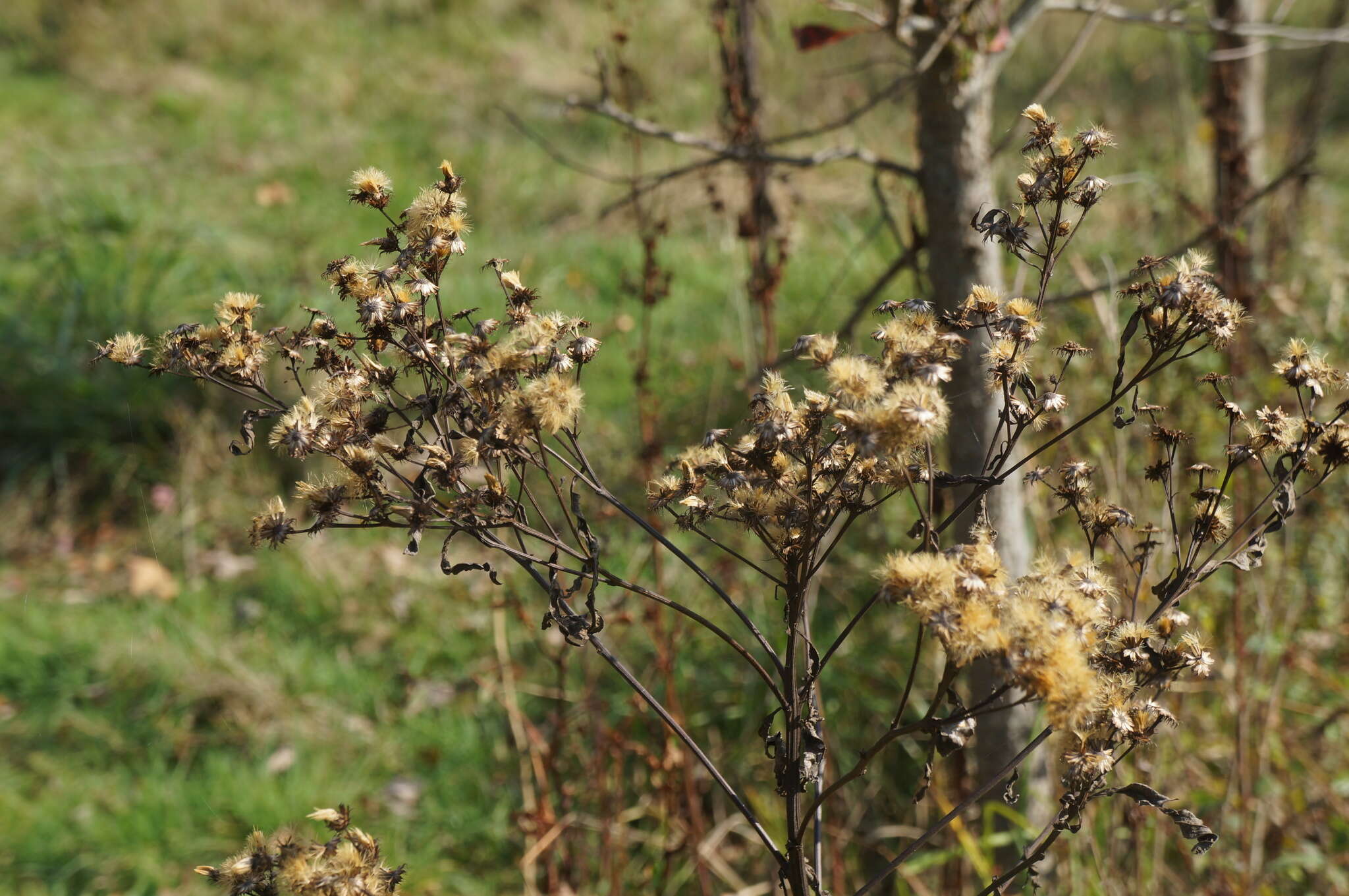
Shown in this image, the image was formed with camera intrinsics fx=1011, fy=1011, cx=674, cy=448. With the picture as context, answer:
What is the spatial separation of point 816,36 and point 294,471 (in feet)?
10.2

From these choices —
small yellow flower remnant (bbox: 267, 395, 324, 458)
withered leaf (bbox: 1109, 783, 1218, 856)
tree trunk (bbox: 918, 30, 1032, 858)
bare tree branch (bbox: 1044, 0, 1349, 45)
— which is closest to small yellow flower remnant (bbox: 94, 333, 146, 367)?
small yellow flower remnant (bbox: 267, 395, 324, 458)

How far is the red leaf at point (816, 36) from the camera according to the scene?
215cm

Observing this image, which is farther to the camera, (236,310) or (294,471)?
(294,471)

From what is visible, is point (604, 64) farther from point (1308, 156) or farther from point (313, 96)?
point (313, 96)

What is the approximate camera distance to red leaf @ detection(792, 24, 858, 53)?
84.5 inches

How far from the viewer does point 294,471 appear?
14.5 feet

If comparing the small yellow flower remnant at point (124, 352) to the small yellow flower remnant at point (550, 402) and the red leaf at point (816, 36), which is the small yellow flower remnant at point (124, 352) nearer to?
the small yellow flower remnant at point (550, 402)

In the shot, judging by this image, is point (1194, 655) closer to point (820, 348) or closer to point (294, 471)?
point (820, 348)

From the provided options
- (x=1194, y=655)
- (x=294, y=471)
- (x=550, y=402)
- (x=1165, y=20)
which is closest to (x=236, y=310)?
(x=550, y=402)

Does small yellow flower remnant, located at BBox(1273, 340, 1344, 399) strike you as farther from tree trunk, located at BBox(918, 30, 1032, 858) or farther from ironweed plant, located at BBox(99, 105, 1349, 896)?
tree trunk, located at BBox(918, 30, 1032, 858)

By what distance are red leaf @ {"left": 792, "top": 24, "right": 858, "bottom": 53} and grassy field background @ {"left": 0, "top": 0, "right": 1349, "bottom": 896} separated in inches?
4.8

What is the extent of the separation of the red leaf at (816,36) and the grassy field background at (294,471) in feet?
0.40

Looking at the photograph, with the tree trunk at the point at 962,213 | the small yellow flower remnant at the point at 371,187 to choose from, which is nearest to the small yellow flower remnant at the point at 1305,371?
the tree trunk at the point at 962,213

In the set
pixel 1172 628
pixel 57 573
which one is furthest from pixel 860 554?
pixel 57 573
